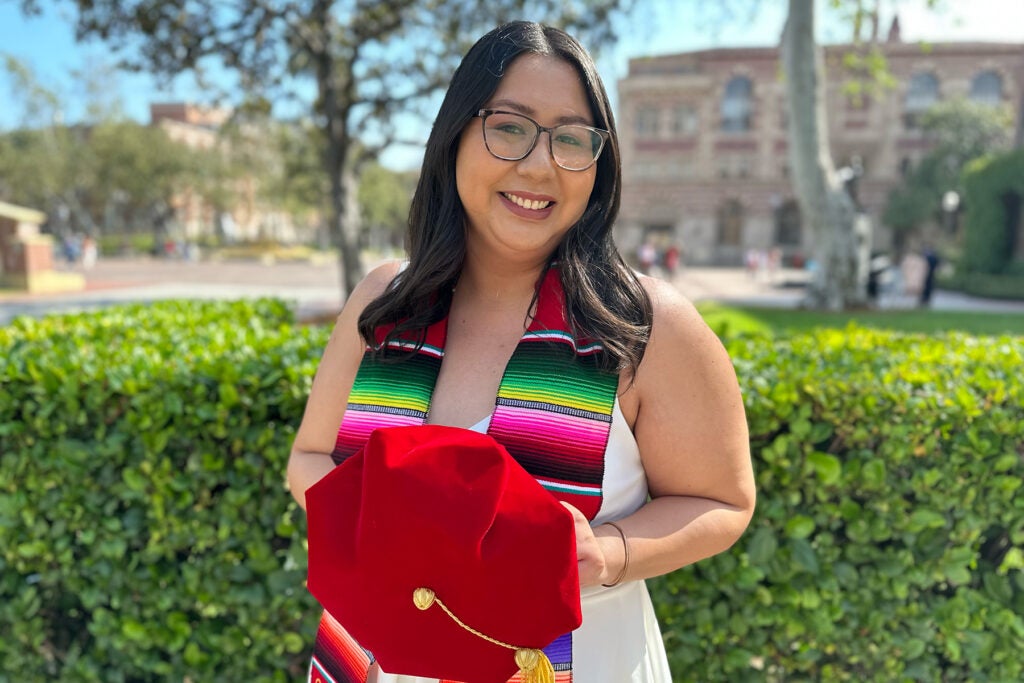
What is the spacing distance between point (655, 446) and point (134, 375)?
1.78 meters

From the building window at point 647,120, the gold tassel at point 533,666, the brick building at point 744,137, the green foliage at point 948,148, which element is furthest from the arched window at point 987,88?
the gold tassel at point 533,666

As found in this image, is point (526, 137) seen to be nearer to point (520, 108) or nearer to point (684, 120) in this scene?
point (520, 108)

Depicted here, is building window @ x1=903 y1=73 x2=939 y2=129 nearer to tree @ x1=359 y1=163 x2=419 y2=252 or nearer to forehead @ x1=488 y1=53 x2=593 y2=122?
tree @ x1=359 y1=163 x2=419 y2=252

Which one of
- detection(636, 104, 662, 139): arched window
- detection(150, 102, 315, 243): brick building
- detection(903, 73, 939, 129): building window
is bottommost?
detection(150, 102, 315, 243): brick building

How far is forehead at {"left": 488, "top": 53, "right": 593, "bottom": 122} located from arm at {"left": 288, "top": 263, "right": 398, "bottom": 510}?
0.53m

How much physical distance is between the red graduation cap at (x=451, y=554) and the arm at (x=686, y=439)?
262 millimetres

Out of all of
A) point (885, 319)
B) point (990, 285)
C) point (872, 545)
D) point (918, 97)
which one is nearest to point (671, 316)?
point (872, 545)

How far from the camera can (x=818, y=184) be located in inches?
528

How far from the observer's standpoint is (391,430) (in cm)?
113

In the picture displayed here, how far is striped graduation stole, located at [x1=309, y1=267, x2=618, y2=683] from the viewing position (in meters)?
1.29

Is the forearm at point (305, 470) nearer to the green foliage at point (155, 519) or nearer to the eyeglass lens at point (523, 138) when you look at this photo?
the green foliage at point (155, 519)

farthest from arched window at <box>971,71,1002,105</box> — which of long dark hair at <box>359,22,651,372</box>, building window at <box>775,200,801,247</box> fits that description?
long dark hair at <box>359,22,651,372</box>

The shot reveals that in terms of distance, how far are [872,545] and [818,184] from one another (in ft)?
41.7

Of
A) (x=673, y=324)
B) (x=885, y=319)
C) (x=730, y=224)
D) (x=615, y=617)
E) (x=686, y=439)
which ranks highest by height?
(x=673, y=324)
